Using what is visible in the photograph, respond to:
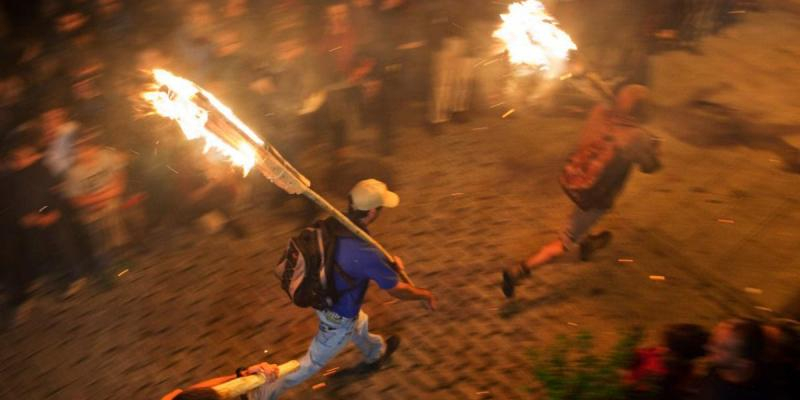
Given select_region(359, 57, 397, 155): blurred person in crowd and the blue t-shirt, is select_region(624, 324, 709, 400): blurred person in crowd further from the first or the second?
select_region(359, 57, 397, 155): blurred person in crowd

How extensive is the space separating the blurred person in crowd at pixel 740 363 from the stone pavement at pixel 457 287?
1.84m

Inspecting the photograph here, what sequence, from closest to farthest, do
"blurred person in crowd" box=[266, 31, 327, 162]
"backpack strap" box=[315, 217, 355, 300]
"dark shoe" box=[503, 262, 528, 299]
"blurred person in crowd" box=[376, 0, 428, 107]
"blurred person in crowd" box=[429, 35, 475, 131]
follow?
"backpack strap" box=[315, 217, 355, 300] < "dark shoe" box=[503, 262, 528, 299] < "blurred person in crowd" box=[266, 31, 327, 162] < "blurred person in crowd" box=[376, 0, 428, 107] < "blurred person in crowd" box=[429, 35, 475, 131]

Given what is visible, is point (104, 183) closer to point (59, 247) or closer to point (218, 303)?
point (59, 247)

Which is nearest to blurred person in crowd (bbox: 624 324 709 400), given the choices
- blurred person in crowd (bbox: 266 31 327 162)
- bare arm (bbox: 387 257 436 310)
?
bare arm (bbox: 387 257 436 310)

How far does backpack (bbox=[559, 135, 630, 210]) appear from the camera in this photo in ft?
19.1

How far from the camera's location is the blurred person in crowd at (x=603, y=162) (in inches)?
227

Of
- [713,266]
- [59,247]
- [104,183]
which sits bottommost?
[713,266]

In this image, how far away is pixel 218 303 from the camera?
657 centimetres

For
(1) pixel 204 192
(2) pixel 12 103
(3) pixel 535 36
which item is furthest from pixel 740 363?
(2) pixel 12 103

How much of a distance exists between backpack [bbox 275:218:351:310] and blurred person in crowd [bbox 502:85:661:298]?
2.07 meters

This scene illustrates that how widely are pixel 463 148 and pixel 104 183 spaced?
13.1 ft

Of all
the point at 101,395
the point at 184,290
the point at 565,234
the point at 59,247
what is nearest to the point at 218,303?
the point at 184,290

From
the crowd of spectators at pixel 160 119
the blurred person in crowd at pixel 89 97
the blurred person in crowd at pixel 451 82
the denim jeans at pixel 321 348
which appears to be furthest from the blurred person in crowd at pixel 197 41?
the denim jeans at pixel 321 348

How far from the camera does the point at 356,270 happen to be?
186 inches
